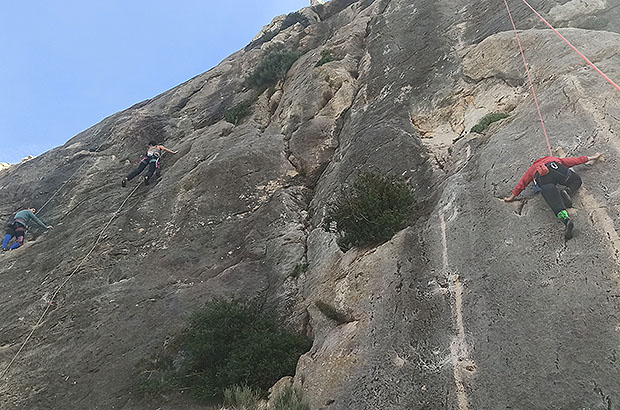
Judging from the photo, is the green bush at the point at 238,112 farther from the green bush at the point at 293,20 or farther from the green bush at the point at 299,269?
the green bush at the point at 293,20

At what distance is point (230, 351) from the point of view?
853 cm

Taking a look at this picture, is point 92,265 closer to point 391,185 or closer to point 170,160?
point 170,160

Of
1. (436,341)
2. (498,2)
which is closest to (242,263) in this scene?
(436,341)

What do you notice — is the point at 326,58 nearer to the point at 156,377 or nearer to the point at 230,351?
the point at 230,351

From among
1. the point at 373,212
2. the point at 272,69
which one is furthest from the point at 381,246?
the point at 272,69

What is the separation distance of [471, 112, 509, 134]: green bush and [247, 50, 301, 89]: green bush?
36.8ft

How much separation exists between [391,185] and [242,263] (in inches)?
161

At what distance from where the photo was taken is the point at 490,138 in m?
8.38

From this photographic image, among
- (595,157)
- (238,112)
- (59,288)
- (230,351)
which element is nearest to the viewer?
(595,157)

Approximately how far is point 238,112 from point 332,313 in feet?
36.9

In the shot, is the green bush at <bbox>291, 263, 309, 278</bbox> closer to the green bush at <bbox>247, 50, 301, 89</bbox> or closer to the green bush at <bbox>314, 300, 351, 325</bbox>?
the green bush at <bbox>314, 300, 351, 325</bbox>

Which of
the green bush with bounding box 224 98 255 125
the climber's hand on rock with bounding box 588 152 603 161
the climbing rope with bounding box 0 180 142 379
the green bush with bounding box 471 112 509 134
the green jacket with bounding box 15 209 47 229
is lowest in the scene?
the climber's hand on rock with bounding box 588 152 603 161

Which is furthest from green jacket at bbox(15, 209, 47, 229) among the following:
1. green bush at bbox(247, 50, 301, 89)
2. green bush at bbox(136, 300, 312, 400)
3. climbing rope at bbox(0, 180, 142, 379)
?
green bush at bbox(247, 50, 301, 89)

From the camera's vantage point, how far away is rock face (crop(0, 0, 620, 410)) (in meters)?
5.44
